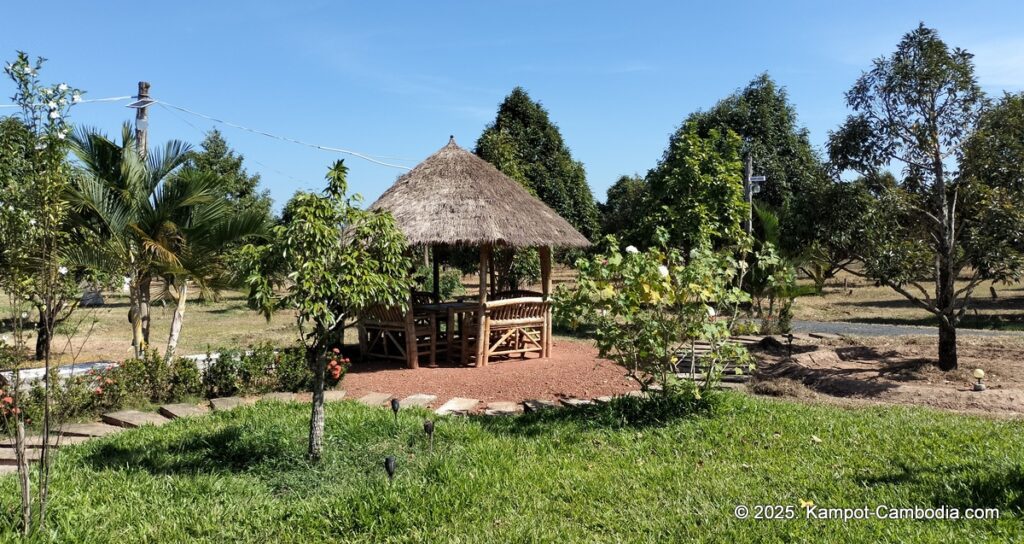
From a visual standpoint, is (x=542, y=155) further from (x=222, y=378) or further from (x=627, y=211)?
(x=222, y=378)

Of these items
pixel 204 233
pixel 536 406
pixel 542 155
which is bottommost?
pixel 536 406

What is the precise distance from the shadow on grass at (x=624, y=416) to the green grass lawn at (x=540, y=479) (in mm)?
45

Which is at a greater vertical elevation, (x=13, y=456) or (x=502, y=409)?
(x=502, y=409)

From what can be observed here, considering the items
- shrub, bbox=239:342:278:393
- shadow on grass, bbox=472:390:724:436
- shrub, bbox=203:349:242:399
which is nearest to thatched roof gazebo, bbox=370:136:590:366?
shrub, bbox=239:342:278:393

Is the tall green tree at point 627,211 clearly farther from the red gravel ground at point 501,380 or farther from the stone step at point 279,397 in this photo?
the stone step at point 279,397

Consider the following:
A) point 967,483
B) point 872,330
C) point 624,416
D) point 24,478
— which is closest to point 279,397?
point 624,416

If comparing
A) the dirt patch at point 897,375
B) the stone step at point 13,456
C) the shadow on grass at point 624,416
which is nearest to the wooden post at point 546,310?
the dirt patch at point 897,375

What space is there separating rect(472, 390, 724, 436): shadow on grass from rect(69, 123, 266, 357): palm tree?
185 inches

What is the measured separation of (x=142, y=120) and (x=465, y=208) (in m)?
4.69

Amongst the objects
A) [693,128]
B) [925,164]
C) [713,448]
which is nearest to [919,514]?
[713,448]

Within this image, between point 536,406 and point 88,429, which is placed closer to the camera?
point 88,429

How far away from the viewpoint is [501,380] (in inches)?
370

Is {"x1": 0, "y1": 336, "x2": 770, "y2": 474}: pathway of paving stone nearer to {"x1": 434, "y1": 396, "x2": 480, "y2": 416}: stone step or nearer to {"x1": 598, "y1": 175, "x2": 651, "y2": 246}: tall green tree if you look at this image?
Result: {"x1": 434, "y1": 396, "x2": 480, "y2": 416}: stone step

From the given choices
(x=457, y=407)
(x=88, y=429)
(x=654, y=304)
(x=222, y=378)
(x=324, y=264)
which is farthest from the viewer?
(x=222, y=378)
